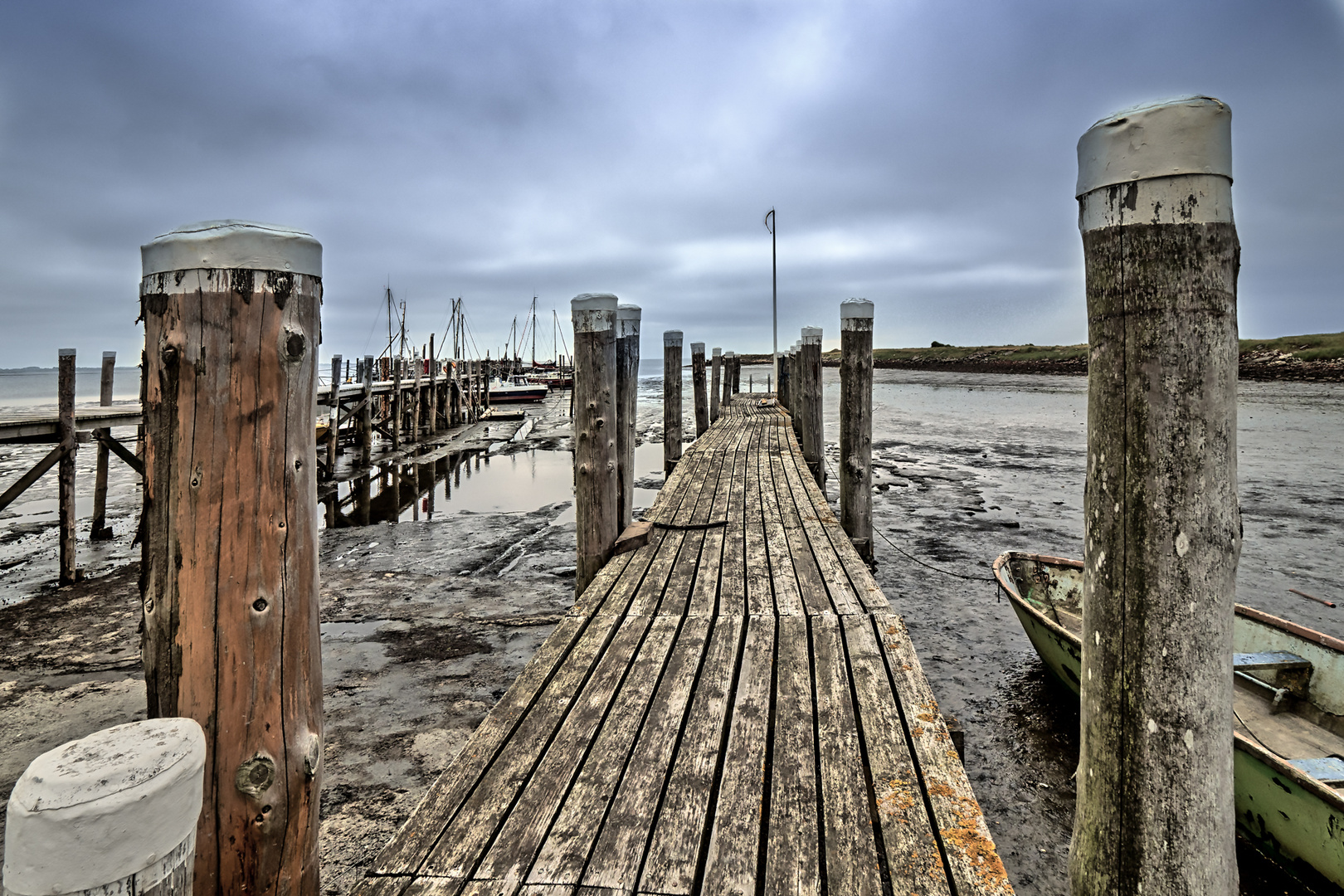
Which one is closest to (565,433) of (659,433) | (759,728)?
(659,433)

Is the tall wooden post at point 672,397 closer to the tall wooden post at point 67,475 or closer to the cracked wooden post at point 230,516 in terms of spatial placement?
the tall wooden post at point 67,475

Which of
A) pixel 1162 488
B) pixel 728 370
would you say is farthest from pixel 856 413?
pixel 728 370

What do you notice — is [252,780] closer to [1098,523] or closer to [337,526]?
[1098,523]

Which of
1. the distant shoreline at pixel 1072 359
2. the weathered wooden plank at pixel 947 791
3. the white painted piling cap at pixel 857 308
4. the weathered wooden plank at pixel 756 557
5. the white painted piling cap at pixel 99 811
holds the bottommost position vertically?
the weathered wooden plank at pixel 947 791

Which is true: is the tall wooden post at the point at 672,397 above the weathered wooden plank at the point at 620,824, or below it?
above

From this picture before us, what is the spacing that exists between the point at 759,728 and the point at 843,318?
542cm

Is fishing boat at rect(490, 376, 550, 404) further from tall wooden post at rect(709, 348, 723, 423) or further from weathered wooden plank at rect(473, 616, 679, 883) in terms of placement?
weathered wooden plank at rect(473, 616, 679, 883)

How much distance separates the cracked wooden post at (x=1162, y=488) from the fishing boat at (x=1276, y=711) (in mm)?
658

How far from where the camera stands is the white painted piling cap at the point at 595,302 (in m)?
4.79

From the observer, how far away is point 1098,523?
158cm

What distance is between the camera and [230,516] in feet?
5.50

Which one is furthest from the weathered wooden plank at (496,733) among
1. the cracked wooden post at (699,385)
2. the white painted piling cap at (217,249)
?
the cracked wooden post at (699,385)

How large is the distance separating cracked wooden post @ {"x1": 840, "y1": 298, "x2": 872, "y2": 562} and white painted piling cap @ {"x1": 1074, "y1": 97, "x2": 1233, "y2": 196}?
5.43m

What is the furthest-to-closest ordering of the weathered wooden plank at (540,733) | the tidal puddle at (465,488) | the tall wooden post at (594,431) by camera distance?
the tidal puddle at (465,488) → the tall wooden post at (594,431) → the weathered wooden plank at (540,733)
